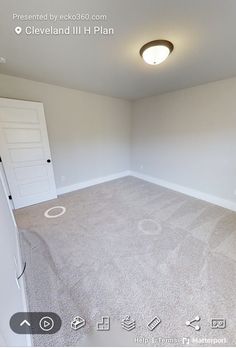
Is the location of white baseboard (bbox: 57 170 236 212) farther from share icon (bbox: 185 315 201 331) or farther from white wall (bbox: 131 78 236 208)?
share icon (bbox: 185 315 201 331)

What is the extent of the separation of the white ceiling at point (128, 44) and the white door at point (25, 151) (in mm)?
604

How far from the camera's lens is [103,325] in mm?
1150

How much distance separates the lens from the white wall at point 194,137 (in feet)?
9.14

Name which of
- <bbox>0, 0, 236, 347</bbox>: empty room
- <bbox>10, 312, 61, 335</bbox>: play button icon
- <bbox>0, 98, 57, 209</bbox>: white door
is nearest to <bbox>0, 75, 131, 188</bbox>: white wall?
<bbox>0, 0, 236, 347</bbox>: empty room

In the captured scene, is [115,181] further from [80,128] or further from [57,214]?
[57,214]

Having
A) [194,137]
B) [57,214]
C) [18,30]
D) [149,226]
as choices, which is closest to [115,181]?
[57,214]

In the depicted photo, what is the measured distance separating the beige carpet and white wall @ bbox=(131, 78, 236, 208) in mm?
782

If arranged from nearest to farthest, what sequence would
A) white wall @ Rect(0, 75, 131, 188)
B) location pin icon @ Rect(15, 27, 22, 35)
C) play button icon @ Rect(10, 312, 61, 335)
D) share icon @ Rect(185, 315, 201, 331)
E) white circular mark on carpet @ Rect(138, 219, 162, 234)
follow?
1. play button icon @ Rect(10, 312, 61, 335)
2. share icon @ Rect(185, 315, 201, 331)
3. location pin icon @ Rect(15, 27, 22, 35)
4. white circular mark on carpet @ Rect(138, 219, 162, 234)
5. white wall @ Rect(0, 75, 131, 188)

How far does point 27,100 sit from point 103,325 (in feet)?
11.4

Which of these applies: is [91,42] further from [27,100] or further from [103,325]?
[103,325]

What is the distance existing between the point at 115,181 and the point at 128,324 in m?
3.49

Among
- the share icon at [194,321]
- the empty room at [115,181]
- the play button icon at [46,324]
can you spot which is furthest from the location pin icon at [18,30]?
the share icon at [194,321]

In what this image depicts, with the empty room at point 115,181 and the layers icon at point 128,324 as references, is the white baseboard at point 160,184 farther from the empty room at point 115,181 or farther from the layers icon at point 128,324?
the layers icon at point 128,324

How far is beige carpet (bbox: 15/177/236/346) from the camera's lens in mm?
1146
